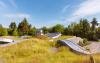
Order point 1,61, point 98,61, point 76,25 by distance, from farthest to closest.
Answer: point 76,25 → point 1,61 → point 98,61

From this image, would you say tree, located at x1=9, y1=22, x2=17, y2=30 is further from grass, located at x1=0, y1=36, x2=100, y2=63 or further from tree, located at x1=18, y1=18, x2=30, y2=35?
grass, located at x1=0, y1=36, x2=100, y2=63

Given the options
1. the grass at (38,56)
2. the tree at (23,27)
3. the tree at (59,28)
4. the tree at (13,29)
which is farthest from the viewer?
the tree at (59,28)

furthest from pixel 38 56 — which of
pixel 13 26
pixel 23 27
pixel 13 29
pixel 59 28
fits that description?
pixel 59 28

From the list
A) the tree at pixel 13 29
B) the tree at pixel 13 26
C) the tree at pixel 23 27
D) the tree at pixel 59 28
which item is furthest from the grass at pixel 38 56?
the tree at pixel 59 28

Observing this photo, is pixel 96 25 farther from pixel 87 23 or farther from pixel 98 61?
pixel 98 61

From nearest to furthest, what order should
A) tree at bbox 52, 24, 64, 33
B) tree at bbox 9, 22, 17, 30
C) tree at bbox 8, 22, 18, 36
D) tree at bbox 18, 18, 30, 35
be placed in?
tree at bbox 8, 22, 18, 36 < tree at bbox 9, 22, 17, 30 < tree at bbox 18, 18, 30, 35 < tree at bbox 52, 24, 64, 33

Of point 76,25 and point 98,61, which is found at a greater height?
point 76,25

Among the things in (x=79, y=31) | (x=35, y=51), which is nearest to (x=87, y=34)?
(x=79, y=31)

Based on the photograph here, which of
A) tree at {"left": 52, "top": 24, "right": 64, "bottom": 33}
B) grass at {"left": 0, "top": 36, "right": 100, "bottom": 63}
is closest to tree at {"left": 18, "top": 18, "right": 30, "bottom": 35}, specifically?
tree at {"left": 52, "top": 24, "right": 64, "bottom": 33}

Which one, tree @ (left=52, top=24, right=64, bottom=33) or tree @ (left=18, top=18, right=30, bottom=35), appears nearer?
tree @ (left=18, top=18, right=30, bottom=35)

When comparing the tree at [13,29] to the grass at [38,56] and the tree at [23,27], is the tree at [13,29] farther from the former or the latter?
the grass at [38,56]

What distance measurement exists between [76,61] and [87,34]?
A: 43.5m

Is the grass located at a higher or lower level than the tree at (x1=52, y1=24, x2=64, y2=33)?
lower

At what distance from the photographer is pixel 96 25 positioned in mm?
62125
